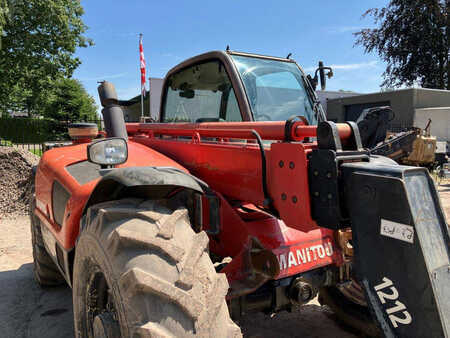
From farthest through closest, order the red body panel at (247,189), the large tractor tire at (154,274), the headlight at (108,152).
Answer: the headlight at (108,152) → the red body panel at (247,189) → the large tractor tire at (154,274)

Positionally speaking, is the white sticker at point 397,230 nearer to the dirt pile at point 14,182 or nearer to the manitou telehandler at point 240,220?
the manitou telehandler at point 240,220

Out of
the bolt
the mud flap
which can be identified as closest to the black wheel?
the bolt

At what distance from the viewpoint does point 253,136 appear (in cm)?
208

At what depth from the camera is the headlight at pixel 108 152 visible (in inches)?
84.9

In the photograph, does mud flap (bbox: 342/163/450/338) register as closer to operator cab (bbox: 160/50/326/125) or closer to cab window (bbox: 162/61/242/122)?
operator cab (bbox: 160/50/326/125)

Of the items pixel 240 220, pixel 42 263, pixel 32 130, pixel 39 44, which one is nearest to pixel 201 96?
pixel 240 220

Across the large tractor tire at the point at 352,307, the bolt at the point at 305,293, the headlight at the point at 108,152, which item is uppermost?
the headlight at the point at 108,152

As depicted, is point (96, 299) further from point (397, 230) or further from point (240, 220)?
point (397, 230)

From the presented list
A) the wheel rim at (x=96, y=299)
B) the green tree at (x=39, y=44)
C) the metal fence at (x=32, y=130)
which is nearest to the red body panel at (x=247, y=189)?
the wheel rim at (x=96, y=299)

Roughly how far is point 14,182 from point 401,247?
26.4ft

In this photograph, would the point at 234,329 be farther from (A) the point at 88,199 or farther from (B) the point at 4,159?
(B) the point at 4,159

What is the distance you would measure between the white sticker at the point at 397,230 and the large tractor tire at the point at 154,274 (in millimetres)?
735

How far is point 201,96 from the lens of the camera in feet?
10.6

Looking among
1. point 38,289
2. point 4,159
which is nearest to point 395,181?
point 38,289
